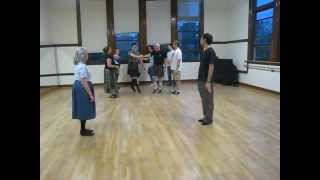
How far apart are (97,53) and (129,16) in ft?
5.71

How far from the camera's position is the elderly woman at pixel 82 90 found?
4055 mm

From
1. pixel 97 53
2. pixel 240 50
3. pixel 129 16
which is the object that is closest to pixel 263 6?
pixel 240 50

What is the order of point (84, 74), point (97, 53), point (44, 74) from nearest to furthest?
point (84, 74) → point (44, 74) → point (97, 53)

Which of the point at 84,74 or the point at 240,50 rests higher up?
the point at 240,50

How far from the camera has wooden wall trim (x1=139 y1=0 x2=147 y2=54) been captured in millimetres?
10461

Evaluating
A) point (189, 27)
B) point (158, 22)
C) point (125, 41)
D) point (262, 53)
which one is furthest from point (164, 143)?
point (189, 27)

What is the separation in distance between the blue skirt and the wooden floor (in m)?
Answer: 0.36

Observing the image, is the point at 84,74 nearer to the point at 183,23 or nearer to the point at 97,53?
the point at 97,53

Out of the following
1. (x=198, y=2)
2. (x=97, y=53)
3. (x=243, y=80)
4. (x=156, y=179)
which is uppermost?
(x=198, y=2)

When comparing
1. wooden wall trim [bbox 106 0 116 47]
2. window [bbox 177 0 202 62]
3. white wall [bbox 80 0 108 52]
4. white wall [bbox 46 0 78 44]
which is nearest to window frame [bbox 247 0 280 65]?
window [bbox 177 0 202 62]

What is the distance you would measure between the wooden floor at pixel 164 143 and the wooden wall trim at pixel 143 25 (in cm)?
412

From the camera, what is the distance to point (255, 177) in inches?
111

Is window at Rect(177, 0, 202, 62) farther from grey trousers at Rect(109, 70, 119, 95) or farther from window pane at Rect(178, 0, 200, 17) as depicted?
grey trousers at Rect(109, 70, 119, 95)
